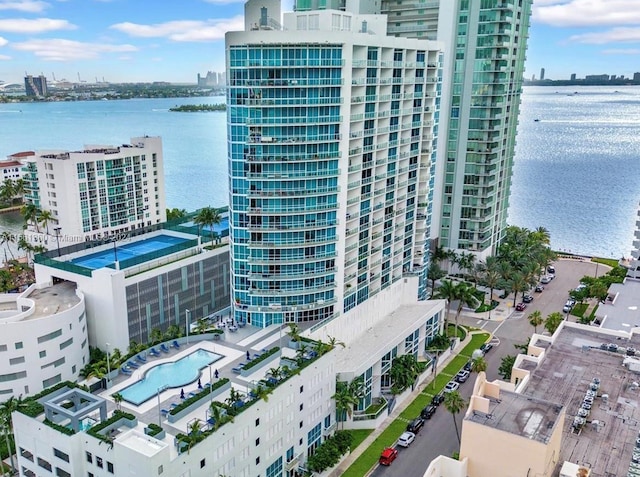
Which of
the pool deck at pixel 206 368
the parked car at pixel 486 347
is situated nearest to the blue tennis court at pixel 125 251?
the pool deck at pixel 206 368

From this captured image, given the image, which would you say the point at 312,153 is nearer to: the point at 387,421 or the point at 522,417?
the point at 387,421

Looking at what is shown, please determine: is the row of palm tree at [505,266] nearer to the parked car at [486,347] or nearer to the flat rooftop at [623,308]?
the flat rooftop at [623,308]

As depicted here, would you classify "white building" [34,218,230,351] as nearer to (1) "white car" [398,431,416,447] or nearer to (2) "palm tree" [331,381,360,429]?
(2) "palm tree" [331,381,360,429]

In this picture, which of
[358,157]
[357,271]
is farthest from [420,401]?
[358,157]

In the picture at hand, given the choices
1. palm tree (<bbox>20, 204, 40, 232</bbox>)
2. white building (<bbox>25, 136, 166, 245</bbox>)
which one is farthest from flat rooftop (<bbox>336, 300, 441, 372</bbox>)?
palm tree (<bbox>20, 204, 40, 232</bbox>)

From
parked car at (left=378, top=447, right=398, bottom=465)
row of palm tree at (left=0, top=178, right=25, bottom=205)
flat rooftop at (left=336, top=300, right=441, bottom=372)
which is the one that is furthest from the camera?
row of palm tree at (left=0, top=178, right=25, bottom=205)

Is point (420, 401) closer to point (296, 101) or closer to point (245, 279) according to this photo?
point (245, 279)
